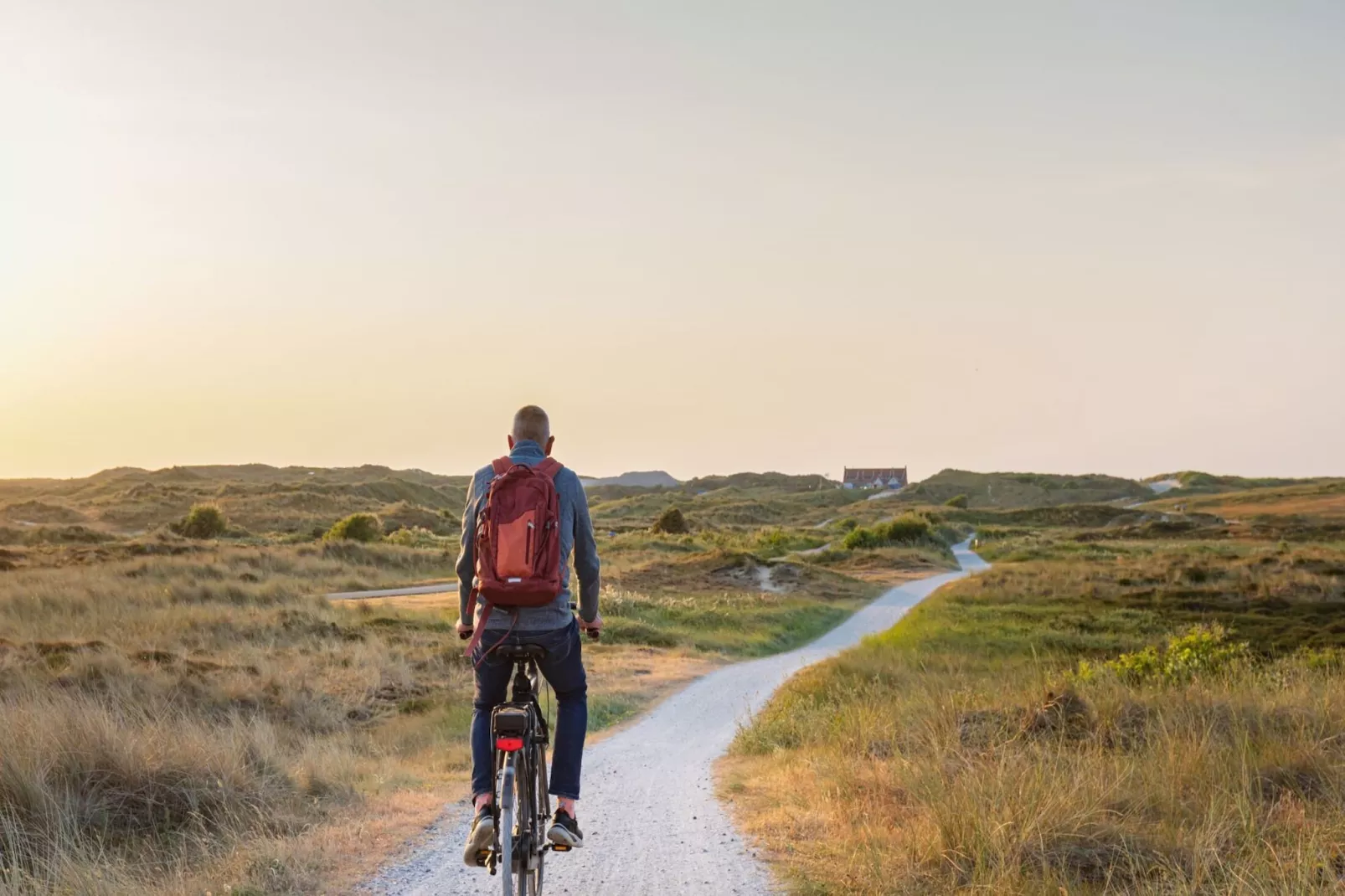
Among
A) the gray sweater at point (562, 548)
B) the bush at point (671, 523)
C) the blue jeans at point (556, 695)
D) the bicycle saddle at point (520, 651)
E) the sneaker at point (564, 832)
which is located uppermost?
the gray sweater at point (562, 548)

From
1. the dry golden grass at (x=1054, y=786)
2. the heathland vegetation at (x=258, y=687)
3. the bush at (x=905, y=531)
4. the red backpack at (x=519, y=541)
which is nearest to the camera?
the red backpack at (x=519, y=541)

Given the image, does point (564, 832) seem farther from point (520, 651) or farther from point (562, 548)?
point (562, 548)

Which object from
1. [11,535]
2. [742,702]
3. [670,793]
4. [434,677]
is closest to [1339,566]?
[742,702]

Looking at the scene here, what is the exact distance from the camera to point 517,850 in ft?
15.9

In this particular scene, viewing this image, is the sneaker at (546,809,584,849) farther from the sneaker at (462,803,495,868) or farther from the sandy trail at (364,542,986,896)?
the sandy trail at (364,542,986,896)

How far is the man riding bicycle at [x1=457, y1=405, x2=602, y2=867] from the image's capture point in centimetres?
485

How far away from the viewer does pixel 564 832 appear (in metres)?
5.11

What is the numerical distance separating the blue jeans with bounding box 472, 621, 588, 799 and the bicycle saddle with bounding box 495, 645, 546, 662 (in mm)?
22

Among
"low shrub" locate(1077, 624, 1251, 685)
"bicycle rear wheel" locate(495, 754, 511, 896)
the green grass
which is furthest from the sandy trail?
the green grass

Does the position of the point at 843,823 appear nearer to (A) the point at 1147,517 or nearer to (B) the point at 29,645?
(B) the point at 29,645

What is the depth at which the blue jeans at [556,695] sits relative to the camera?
5.00 meters

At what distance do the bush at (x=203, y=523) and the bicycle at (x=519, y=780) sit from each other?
60.4 meters

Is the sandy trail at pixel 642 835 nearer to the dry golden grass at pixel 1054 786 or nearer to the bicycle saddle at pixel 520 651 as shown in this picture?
the dry golden grass at pixel 1054 786

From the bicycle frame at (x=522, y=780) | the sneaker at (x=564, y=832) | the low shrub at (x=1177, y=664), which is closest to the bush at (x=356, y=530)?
the low shrub at (x=1177, y=664)
